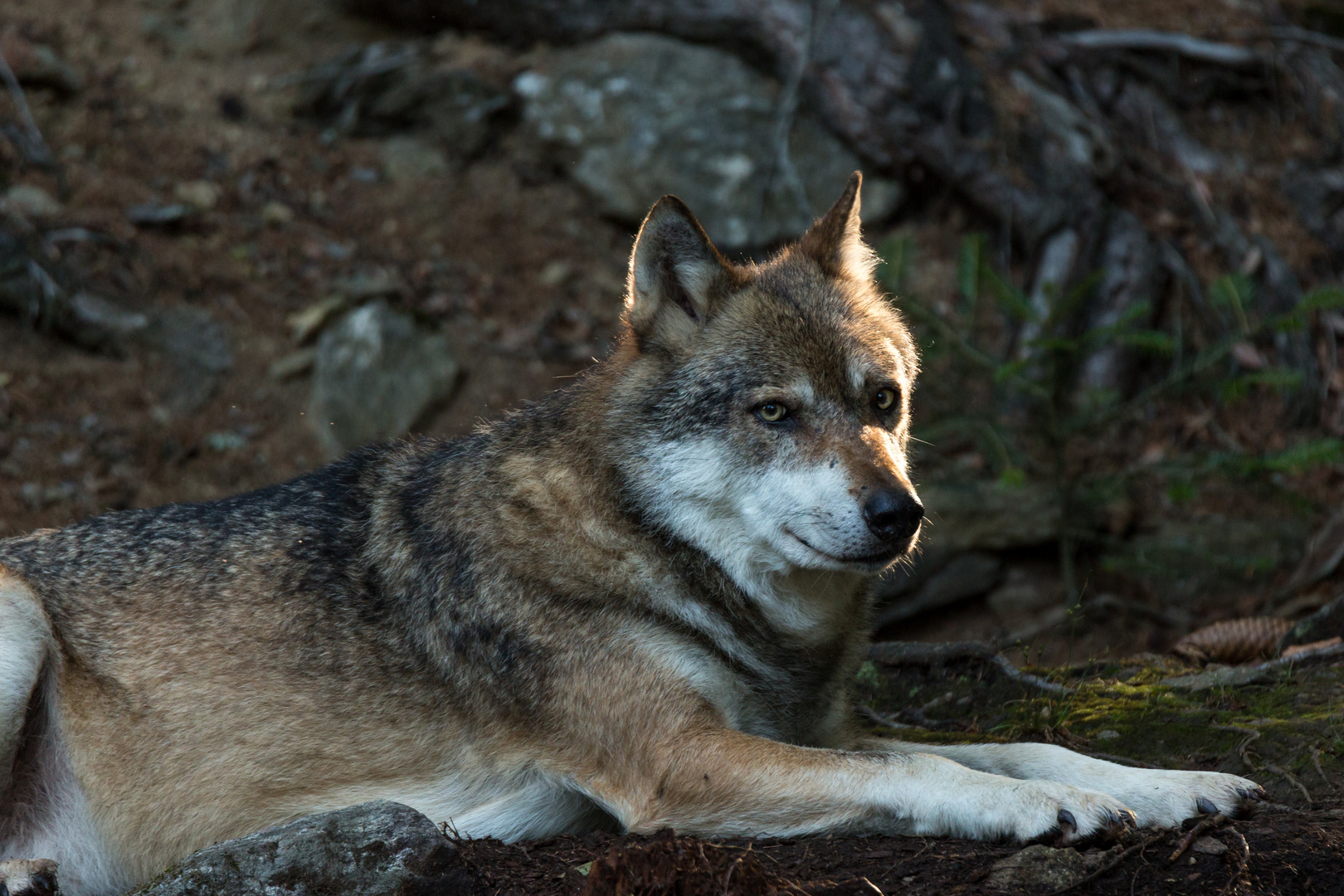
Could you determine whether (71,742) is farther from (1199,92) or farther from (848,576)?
(1199,92)

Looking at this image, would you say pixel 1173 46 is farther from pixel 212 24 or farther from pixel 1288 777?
pixel 212 24

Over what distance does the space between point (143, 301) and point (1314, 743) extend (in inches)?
402

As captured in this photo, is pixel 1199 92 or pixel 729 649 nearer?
pixel 729 649

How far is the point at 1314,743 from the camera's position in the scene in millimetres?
4434

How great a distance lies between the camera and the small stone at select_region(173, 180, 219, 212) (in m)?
11.4

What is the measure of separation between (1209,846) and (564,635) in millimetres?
2313

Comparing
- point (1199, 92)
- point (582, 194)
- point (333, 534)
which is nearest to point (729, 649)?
point (333, 534)

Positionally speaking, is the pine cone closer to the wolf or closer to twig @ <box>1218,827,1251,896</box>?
the wolf

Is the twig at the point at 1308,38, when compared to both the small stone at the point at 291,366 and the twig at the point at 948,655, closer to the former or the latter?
the twig at the point at 948,655

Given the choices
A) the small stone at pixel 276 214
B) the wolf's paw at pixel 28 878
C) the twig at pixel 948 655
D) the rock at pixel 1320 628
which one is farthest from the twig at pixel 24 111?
the rock at pixel 1320 628

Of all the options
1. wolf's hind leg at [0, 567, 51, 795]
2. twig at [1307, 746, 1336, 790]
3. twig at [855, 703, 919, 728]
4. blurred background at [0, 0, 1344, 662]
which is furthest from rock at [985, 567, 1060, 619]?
wolf's hind leg at [0, 567, 51, 795]

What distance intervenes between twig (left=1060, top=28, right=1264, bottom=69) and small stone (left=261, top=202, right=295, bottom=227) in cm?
851

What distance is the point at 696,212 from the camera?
11773mm

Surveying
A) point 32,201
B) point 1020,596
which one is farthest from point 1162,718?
point 32,201
